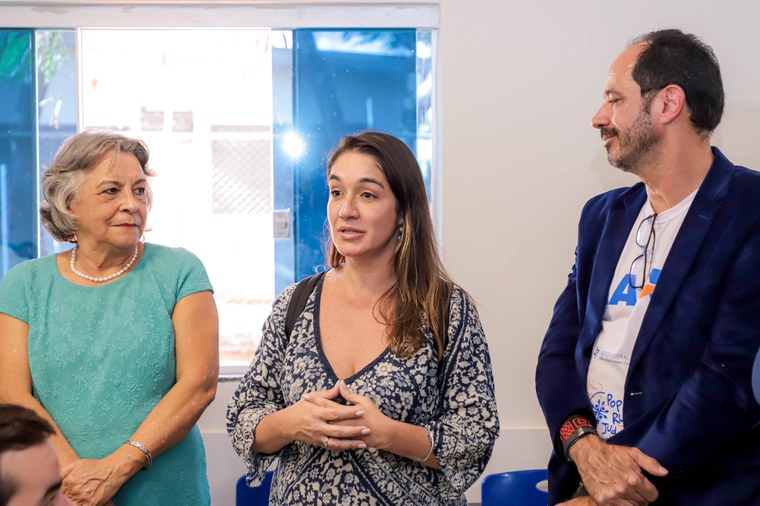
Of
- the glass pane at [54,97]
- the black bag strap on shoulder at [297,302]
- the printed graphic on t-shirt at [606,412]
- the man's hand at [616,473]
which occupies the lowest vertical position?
the man's hand at [616,473]

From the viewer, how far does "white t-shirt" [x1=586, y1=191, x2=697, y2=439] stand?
1.91 m

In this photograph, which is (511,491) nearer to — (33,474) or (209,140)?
(33,474)

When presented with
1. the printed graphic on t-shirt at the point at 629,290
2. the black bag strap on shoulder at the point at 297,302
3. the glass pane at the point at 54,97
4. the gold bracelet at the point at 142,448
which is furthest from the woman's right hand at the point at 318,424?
the glass pane at the point at 54,97

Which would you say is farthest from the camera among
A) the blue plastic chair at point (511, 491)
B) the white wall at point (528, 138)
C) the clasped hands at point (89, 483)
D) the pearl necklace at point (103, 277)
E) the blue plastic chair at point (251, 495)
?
the white wall at point (528, 138)

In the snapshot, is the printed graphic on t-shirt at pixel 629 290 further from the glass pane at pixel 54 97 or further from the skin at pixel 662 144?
the glass pane at pixel 54 97

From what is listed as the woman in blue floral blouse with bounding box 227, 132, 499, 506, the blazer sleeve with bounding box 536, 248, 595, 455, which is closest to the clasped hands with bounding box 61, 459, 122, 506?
the woman in blue floral blouse with bounding box 227, 132, 499, 506

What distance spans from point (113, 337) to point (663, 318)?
150 centimetres

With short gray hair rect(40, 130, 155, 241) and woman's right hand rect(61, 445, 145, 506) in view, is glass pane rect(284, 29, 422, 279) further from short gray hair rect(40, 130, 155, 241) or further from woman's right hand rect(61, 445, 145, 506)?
woman's right hand rect(61, 445, 145, 506)

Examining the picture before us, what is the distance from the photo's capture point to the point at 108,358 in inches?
88.2

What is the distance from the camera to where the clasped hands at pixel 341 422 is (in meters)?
1.75

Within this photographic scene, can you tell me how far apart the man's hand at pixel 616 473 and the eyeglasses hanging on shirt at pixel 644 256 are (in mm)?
407

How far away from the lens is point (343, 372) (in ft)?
6.21

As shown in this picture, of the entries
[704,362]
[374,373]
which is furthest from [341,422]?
[704,362]

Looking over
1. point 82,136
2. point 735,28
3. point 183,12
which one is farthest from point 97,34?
point 735,28
